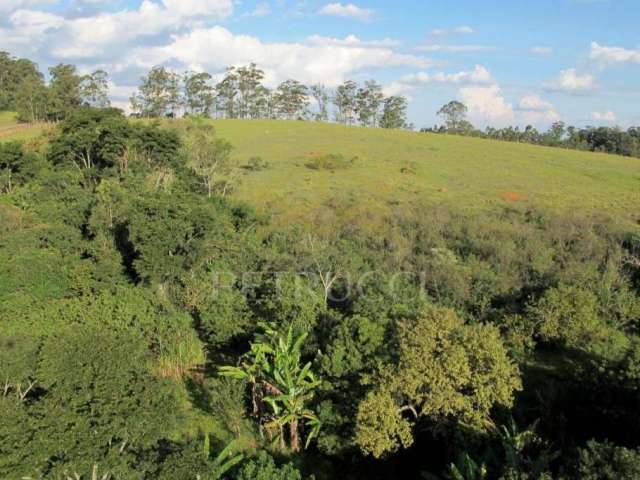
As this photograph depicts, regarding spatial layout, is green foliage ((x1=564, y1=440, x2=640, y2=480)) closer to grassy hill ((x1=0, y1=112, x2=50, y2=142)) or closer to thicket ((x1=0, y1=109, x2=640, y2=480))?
thicket ((x1=0, y1=109, x2=640, y2=480))

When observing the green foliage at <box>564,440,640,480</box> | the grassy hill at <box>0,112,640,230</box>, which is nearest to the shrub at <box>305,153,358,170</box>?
the grassy hill at <box>0,112,640,230</box>

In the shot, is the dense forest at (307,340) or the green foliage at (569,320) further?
the green foliage at (569,320)

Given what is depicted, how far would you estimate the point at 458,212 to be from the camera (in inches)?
1249

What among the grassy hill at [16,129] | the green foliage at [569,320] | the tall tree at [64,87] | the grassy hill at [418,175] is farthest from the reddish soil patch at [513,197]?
the tall tree at [64,87]

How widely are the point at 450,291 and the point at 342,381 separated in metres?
7.92

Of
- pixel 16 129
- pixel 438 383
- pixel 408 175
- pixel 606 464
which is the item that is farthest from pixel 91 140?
pixel 606 464

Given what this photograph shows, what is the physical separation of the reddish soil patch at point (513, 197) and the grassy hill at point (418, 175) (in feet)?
0.22

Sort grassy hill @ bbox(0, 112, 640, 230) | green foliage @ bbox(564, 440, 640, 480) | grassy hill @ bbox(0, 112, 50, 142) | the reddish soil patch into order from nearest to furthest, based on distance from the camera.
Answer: green foliage @ bbox(564, 440, 640, 480) < grassy hill @ bbox(0, 112, 640, 230) < the reddish soil patch < grassy hill @ bbox(0, 112, 50, 142)

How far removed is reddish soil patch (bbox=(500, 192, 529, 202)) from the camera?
35.9m

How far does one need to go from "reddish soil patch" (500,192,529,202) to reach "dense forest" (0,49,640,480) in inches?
129

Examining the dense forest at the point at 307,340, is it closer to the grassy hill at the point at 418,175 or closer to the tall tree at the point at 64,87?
the grassy hill at the point at 418,175

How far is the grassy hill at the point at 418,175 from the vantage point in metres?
35.1

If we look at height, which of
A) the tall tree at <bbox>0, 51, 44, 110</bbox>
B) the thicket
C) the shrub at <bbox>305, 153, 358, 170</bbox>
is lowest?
the thicket

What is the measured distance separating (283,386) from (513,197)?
2687 centimetres
